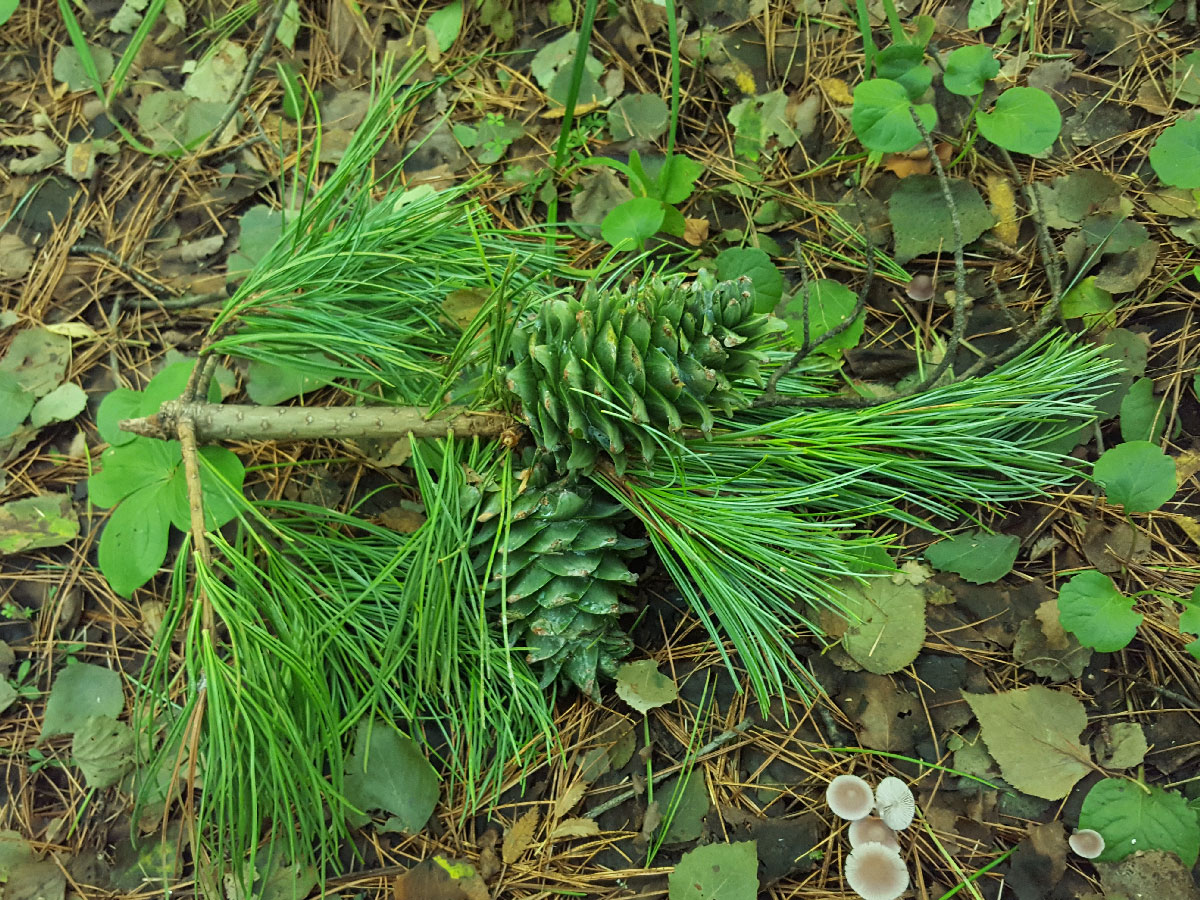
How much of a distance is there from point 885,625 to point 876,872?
1.23ft

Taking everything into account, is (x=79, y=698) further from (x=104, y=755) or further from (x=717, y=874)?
(x=717, y=874)

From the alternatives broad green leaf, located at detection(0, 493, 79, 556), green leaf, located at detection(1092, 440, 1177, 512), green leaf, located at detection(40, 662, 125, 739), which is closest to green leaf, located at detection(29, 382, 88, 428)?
broad green leaf, located at detection(0, 493, 79, 556)

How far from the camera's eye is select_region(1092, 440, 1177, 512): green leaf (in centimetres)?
121

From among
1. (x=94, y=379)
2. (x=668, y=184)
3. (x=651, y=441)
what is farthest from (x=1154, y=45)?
(x=94, y=379)

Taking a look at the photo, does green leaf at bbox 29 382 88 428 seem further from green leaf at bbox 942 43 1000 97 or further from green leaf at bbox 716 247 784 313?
green leaf at bbox 942 43 1000 97

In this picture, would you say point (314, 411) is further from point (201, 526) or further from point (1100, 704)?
point (1100, 704)

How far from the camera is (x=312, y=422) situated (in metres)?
1.23

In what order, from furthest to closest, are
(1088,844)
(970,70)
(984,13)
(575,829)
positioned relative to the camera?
(984,13)
(970,70)
(575,829)
(1088,844)

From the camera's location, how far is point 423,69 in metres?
1.70

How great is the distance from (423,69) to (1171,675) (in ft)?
6.04

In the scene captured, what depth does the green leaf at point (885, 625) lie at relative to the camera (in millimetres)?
1286

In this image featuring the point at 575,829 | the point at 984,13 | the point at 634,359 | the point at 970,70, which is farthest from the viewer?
the point at 984,13

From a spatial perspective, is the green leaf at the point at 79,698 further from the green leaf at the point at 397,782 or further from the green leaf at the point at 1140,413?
the green leaf at the point at 1140,413

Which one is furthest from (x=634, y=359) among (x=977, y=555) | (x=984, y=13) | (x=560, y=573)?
(x=984, y=13)
